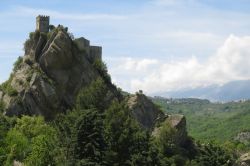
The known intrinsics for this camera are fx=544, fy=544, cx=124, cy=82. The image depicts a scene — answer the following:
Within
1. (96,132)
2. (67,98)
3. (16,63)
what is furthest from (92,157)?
(16,63)

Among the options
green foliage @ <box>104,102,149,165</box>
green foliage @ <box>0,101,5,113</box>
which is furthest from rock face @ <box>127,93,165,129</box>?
green foliage @ <box>104,102,149,165</box>

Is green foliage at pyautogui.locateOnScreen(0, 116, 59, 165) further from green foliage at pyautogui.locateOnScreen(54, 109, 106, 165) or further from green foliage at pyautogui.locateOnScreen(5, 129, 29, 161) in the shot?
green foliage at pyautogui.locateOnScreen(54, 109, 106, 165)

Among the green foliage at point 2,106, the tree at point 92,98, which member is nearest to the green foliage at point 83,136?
the tree at point 92,98

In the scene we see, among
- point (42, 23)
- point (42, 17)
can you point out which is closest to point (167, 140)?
point (42, 23)

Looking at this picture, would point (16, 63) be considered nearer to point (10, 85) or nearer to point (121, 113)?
point (10, 85)

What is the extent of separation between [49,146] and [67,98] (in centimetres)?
2676

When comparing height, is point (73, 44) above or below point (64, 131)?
above

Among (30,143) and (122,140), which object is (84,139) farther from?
(30,143)

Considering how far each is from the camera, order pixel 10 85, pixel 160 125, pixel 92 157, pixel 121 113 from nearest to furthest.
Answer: pixel 92 157, pixel 121 113, pixel 10 85, pixel 160 125

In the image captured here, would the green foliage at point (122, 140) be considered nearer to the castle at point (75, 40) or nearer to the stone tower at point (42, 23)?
the castle at point (75, 40)

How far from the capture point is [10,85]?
9131 cm

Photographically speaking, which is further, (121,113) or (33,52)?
(33,52)

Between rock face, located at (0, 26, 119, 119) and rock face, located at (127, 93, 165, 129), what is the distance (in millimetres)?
8410

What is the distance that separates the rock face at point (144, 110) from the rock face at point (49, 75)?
8.41 meters
